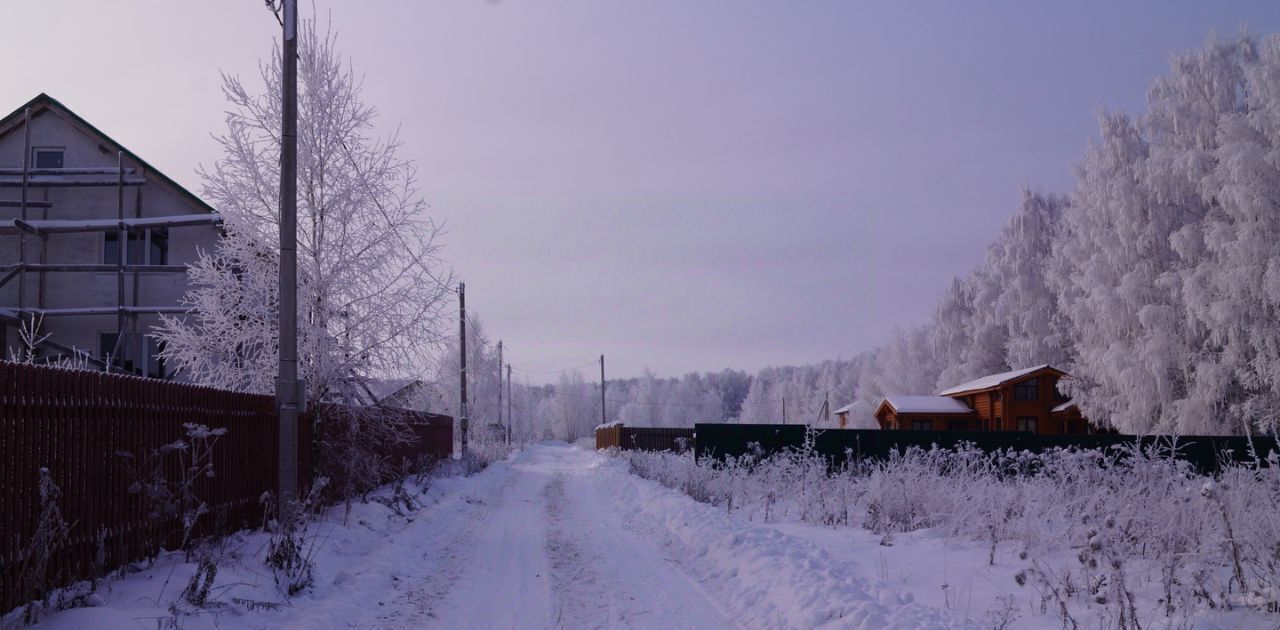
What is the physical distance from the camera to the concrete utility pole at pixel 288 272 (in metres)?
9.84

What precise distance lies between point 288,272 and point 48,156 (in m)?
17.0

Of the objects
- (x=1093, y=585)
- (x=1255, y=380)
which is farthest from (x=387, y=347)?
(x=1255, y=380)

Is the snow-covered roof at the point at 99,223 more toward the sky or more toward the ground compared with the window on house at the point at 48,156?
more toward the ground

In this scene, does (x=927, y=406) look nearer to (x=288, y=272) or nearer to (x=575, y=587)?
(x=575, y=587)

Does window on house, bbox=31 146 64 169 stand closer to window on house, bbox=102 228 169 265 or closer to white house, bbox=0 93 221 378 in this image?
white house, bbox=0 93 221 378

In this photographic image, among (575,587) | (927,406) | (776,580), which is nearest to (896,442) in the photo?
(776,580)

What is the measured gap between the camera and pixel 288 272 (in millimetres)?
9875

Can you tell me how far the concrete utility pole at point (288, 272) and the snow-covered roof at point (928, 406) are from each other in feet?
117

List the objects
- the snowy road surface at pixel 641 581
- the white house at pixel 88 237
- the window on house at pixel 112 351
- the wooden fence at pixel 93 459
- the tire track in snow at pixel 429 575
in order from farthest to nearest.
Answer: the window on house at pixel 112 351, the white house at pixel 88 237, the tire track in snow at pixel 429 575, the snowy road surface at pixel 641 581, the wooden fence at pixel 93 459

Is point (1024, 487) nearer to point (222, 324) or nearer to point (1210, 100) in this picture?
point (222, 324)

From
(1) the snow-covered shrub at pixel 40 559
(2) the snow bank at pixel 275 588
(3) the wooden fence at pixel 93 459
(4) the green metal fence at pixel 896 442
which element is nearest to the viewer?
(1) the snow-covered shrub at pixel 40 559

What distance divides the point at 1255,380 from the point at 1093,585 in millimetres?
24989

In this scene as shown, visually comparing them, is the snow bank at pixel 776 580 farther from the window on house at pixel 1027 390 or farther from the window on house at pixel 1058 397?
the window on house at pixel 1058 397

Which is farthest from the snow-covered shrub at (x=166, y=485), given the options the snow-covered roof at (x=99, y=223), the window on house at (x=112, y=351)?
the window on house at (x=112, y=351)
